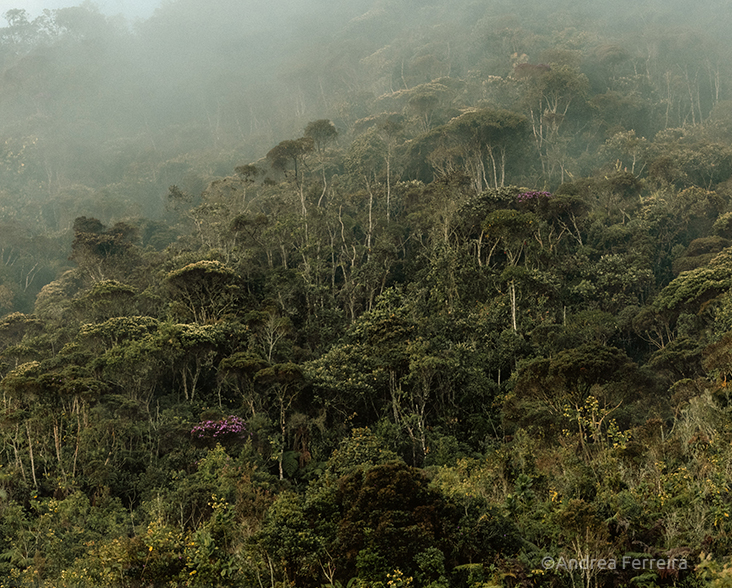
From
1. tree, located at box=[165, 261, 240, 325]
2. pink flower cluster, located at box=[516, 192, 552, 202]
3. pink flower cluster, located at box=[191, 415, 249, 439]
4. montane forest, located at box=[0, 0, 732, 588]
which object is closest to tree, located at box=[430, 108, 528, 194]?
montane forest, located at box=[0, 0, 732, 588]

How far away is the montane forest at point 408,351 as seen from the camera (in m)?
9.97

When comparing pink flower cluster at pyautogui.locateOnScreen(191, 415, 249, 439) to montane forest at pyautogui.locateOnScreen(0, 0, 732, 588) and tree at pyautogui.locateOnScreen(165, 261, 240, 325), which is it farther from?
tree at pyautogui.locateOnScreen(165, 261, 240, 325)

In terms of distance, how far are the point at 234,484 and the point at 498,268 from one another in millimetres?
14998

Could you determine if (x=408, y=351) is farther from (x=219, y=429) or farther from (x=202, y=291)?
(x=202, y=291)

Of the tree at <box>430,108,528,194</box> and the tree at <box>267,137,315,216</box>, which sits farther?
the tree at <box>430,108,528,194</box>

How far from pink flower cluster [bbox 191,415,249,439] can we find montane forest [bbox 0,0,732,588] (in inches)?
2.9

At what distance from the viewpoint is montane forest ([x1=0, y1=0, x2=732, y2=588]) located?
997 centimetres

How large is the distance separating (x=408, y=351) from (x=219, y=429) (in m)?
6.38

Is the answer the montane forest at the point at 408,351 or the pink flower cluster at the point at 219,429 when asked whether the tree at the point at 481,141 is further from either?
the pink flower cluster at the point at 219,429

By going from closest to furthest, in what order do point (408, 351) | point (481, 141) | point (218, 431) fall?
1. point (218, 431)
2. point (408, 351)
3. point (481, 141)

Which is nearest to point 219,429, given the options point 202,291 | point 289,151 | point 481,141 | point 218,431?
point 218,431

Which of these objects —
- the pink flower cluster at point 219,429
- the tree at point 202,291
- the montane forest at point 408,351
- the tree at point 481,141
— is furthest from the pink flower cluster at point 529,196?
the pink flower cluster at point 219,429

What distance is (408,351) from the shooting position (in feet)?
65.4

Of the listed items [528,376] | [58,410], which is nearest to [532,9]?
[528,376]
